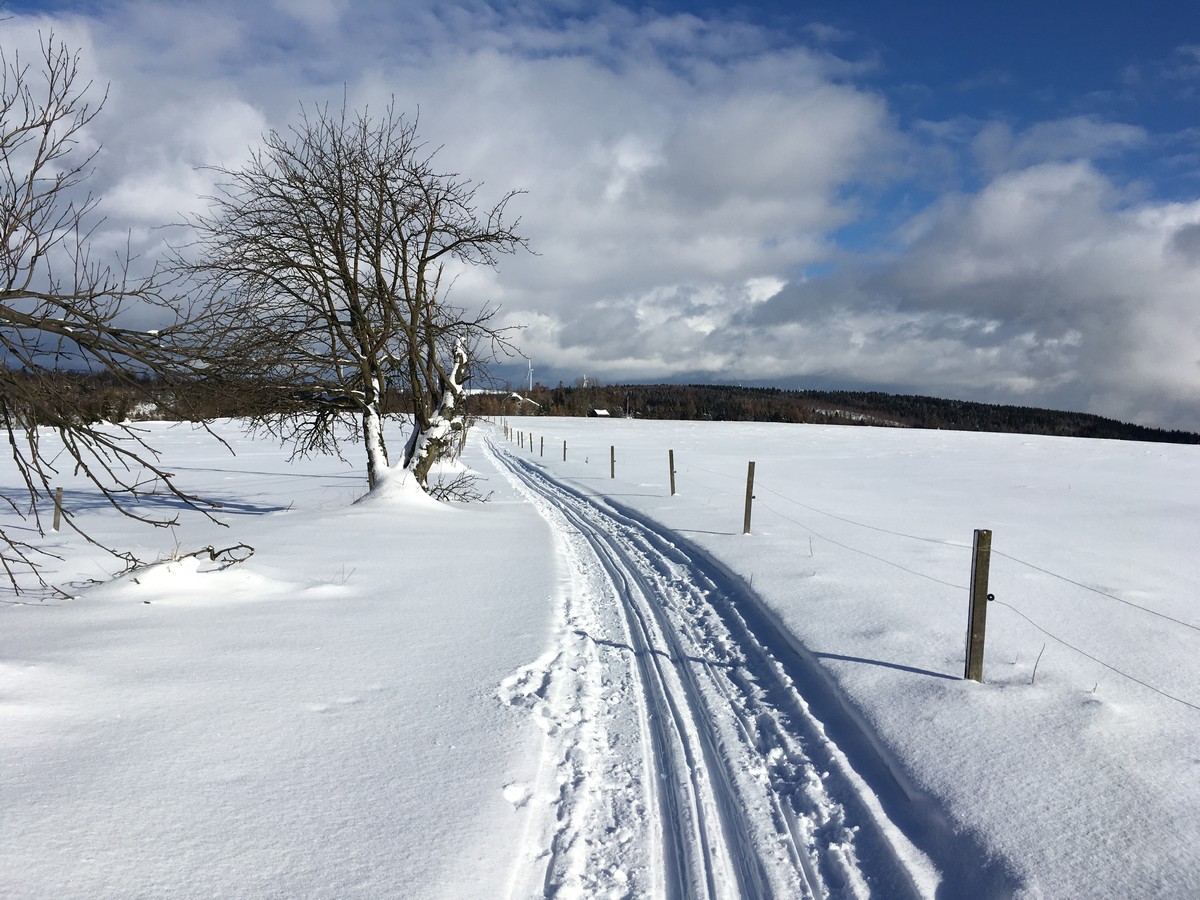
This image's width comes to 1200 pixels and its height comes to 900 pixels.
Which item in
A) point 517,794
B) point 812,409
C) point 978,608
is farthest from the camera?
point 812,409

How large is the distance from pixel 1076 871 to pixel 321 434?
14771 mm

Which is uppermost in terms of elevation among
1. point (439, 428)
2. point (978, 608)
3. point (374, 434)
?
point (439, 428)

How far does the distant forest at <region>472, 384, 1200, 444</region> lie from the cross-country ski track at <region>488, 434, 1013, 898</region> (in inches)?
4616

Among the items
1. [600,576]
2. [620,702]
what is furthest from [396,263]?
[620,702]

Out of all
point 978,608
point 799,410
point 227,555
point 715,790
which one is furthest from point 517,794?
point 799,410

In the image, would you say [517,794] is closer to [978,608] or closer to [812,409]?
[978,608]

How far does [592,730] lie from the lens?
14.8ft

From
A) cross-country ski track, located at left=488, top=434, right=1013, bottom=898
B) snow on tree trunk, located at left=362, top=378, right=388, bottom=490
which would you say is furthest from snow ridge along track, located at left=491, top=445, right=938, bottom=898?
snow on tree trunk, located at left=362, top=378, right=388, bottom=490

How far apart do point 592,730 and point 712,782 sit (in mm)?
927

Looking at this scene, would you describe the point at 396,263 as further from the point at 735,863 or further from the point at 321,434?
the point at 735,863

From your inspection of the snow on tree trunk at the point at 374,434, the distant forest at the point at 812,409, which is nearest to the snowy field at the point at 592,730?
the snow on tree trunk at the point at 374,434

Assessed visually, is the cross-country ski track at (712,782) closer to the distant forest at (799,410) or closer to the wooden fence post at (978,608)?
the wooden fence post at (978,608)

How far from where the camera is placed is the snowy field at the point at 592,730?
305 cm

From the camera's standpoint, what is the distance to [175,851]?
289cm
